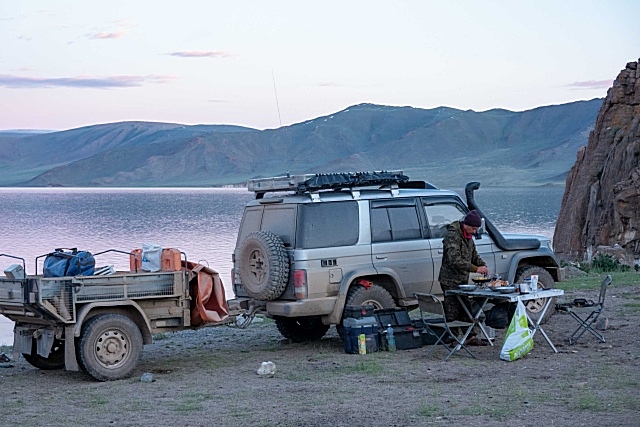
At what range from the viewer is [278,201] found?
41.9 feet

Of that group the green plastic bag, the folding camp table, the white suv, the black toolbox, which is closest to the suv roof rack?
the white suv

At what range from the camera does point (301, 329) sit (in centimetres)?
1389

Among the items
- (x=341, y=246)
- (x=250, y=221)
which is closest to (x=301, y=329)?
(x=250, y=221)

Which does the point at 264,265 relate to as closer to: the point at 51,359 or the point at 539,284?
the point at 51,359

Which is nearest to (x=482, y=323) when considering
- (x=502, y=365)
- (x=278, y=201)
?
(x=502, y=365)

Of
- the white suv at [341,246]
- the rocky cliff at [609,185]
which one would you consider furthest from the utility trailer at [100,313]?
the rocky cliff at [609,185]

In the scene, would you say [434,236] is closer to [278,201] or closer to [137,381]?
[278,201]

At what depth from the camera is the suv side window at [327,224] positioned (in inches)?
485

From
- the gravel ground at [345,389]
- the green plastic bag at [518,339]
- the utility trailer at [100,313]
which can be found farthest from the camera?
the green plastic bag at [518,339]

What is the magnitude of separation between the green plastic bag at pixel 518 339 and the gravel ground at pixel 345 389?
0.11 meters

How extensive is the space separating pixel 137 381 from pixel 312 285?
2423mm

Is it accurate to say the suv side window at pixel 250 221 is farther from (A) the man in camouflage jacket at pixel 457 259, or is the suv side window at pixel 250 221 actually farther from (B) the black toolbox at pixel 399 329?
(A) the man in camouflage jacket at pixel 457 259

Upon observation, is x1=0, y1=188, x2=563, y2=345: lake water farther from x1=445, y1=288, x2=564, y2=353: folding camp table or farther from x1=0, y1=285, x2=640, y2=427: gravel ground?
x1=445, y1=288, x2=564, y2=353: folding camp table

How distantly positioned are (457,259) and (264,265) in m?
2.30
